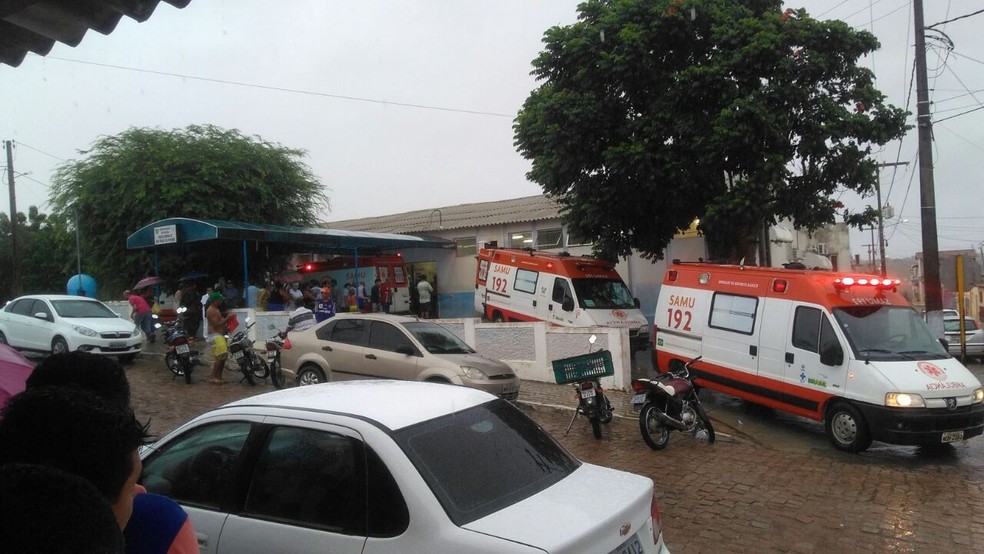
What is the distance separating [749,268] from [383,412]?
8.85 m

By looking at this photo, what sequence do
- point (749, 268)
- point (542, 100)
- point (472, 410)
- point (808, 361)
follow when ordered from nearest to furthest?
point (472, 410), point (808, 361), point (749, 268), point (542, 100)

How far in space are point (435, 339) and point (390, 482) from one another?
25.3 ft

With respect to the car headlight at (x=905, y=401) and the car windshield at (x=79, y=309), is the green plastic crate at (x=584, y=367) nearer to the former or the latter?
the car headlight at (x=905, y=401)

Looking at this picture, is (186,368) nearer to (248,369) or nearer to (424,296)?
(248,369)

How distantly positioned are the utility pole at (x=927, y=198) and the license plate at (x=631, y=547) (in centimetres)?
1270

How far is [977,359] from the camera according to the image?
20578 millimetres

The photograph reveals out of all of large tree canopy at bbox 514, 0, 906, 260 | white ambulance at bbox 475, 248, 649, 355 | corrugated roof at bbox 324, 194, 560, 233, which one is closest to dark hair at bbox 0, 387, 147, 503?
large tree canopy at bbox 514, 0, 906, 260

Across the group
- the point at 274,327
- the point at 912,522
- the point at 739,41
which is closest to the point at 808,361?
the point at 912,522

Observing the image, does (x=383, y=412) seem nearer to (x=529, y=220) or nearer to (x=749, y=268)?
(x=749, y=268)

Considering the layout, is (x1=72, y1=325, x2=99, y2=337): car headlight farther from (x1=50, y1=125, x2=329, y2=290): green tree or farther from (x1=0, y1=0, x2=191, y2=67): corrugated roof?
(x1=0, y1=0, x2=191, y2=67): corrugated roof

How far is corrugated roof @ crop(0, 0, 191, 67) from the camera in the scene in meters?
3.18

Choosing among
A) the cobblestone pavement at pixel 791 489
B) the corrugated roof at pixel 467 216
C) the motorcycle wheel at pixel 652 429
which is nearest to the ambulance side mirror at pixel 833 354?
the cobblestone pavement at pixel 791 489

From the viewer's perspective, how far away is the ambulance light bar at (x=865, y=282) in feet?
32.1

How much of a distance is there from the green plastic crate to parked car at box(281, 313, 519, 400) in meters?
1.08
